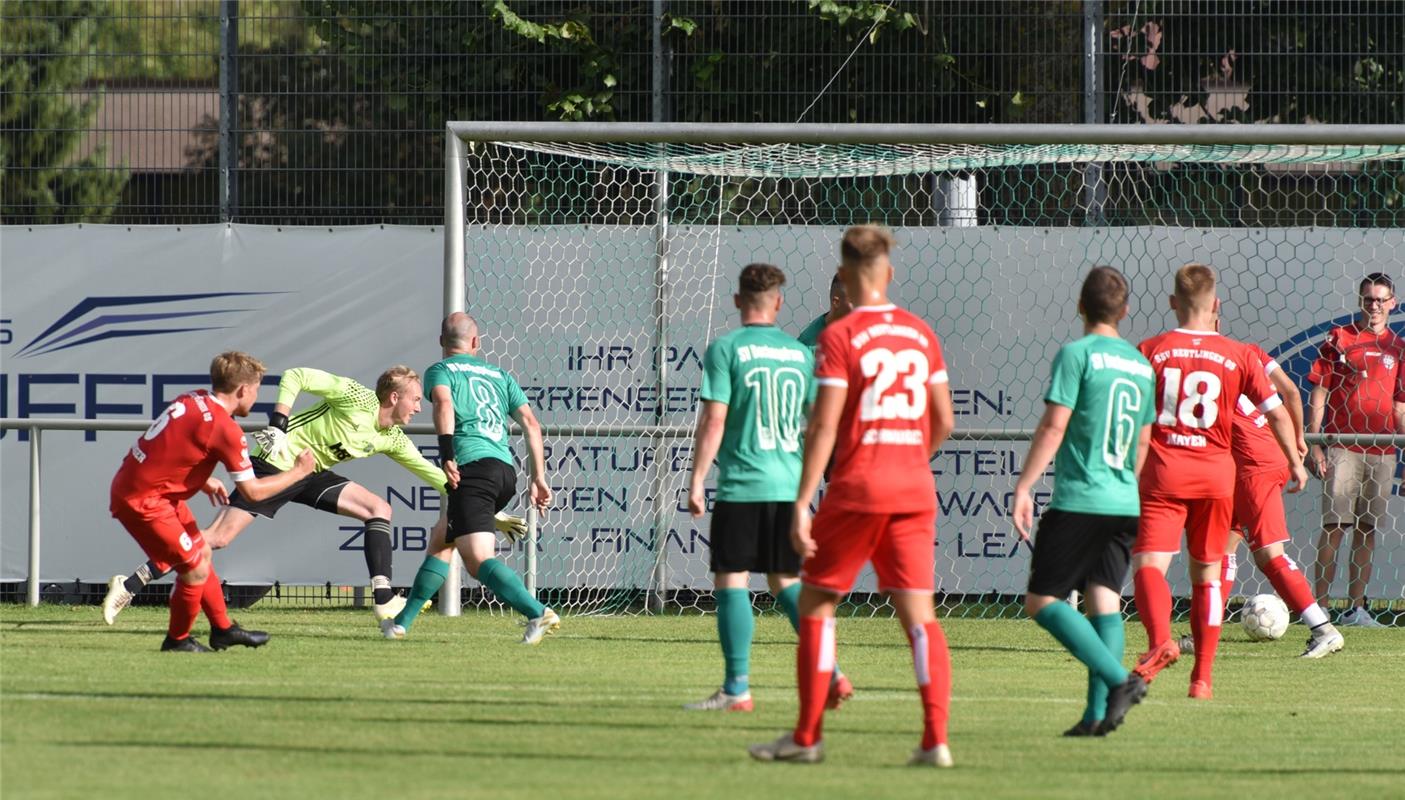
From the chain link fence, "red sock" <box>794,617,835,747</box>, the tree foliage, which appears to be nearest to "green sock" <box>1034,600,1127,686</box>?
"red sock" <box>794,617,835,747</box>

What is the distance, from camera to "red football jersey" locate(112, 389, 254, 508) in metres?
9.45

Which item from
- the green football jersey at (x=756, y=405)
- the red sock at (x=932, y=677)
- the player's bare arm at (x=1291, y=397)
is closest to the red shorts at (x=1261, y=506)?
the player's bare arm at (x=1291, y=397)

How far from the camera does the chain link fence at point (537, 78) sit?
514 inches

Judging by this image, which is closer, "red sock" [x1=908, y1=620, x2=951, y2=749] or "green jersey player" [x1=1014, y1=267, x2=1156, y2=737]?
"red sock" [x1=908, y1=620, x2=951, y2=749]

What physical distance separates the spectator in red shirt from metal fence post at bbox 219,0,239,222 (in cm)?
752

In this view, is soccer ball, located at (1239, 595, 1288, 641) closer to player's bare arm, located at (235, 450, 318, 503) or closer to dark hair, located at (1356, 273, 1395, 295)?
dark hair, located at (1356, 273, 1395, 295)

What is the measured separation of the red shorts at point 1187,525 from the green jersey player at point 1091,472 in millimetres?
871

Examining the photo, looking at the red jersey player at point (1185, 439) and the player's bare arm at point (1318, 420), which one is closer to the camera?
the red jersey player at point (1185, 439)

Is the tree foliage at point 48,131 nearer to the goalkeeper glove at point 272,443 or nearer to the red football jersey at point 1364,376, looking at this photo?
the goalkeeper glove at point 272,443

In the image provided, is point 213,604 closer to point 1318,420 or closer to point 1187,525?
point 1187,525

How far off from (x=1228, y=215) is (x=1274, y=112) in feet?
3.04

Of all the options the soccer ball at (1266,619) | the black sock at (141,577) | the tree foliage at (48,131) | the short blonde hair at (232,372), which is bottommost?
the soccer ball at (1266,619)

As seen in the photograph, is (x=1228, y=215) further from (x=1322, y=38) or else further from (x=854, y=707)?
(x=854, y=707)

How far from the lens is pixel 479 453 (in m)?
10.2
